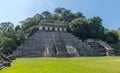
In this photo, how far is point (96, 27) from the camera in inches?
2815

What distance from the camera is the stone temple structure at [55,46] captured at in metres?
50.9

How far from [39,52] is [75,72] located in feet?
119

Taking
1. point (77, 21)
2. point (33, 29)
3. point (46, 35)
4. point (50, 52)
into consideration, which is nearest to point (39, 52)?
point (50, 52)

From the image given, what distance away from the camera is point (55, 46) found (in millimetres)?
55125

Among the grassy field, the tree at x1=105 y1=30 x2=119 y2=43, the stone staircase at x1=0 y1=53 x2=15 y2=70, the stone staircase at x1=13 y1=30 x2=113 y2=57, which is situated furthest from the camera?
the tree at x1=105 y1=30 x2=119 y2=43

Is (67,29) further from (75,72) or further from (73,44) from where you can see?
(75,72)

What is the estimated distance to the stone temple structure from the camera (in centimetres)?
5092

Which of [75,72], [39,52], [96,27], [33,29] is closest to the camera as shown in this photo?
[75,72]

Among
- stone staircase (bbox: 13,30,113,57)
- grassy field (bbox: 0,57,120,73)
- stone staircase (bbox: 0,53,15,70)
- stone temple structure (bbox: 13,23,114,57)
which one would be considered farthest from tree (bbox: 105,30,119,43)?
grassy field (bbox: 0,57,120,73)

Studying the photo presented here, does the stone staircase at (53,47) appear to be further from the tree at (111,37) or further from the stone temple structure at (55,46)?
the tree at (111,37)

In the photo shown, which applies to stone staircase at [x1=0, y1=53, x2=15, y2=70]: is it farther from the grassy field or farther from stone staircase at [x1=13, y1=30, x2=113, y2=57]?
stone staircase at [x1=13, y1=30, x2=113, y2=57]

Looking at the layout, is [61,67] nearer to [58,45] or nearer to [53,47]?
[53,47]

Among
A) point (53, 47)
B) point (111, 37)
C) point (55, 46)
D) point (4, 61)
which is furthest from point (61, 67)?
point (111, 37)

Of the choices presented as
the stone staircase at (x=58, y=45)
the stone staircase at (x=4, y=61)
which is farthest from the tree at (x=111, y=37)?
the stone staircase at (x=4, y=61)
